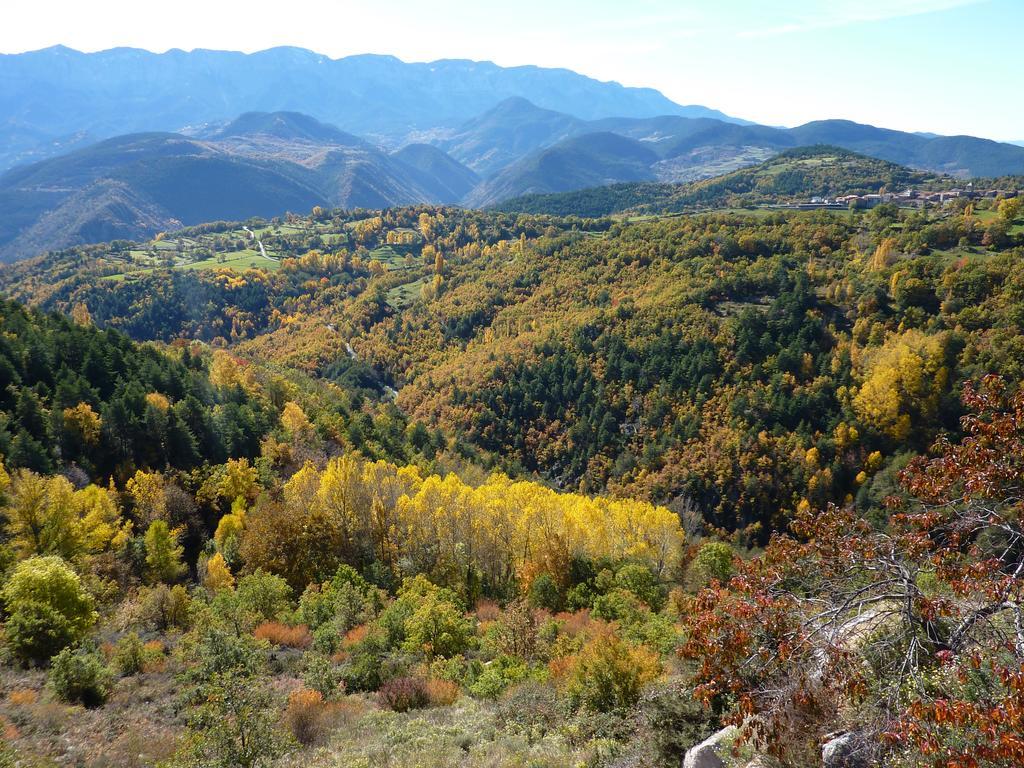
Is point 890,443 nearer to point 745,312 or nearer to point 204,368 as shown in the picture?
point 745,312

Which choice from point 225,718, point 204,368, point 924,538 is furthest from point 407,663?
point 204,368

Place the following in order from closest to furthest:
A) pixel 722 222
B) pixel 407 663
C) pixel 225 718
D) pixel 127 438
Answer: pixel 225 718, pixel 407 663, pixel 127 438, pixel 722 222

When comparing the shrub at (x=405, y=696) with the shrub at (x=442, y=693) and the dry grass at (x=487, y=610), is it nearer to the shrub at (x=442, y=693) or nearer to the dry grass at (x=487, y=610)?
the shrub at (x=442, y=693)

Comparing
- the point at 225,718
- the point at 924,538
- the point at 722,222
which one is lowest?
the point at 225,718

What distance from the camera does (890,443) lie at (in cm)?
10756

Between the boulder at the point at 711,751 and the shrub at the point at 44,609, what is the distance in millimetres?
32656

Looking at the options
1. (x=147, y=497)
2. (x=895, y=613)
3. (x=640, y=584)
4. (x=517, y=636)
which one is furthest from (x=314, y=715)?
(x=147, y=497)

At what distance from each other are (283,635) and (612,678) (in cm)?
2397

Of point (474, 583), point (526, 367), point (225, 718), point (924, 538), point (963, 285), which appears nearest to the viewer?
point (924, 538)

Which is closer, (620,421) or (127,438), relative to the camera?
(127,438)

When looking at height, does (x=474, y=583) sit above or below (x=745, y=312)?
below

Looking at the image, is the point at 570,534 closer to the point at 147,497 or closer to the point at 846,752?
the point at 846,752

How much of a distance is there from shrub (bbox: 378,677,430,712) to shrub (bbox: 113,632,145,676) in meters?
13.6

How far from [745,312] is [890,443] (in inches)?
1767
